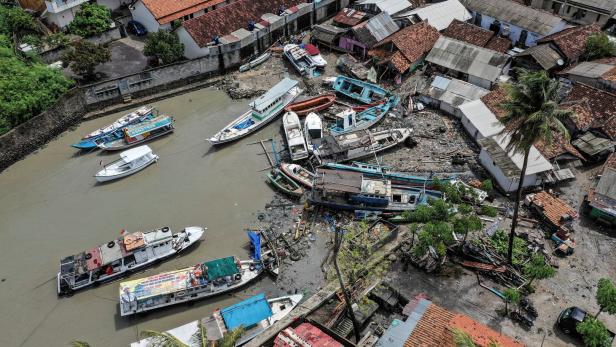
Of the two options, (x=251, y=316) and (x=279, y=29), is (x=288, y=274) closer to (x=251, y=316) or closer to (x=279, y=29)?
(x=251, y=316)

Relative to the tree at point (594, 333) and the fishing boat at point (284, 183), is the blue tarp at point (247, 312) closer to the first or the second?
the fishing boat at point (284, 183)

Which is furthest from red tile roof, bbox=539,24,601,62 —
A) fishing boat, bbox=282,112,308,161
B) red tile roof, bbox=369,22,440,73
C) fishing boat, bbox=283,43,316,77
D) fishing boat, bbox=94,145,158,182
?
fishing boat, bbox=94,145,158,182

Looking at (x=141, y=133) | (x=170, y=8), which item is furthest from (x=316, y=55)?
(x=141, y=133)

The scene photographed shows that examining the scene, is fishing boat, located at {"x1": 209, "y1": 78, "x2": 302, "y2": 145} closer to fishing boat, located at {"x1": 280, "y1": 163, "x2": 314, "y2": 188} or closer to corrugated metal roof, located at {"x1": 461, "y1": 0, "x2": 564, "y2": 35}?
fishing boat, located at {"x1": 280, "y1": 163, "x2": 314, "y2": 188}

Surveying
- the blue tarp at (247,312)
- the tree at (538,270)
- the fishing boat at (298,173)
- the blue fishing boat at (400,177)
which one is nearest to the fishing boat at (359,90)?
the blue fishing boat at (400,177)

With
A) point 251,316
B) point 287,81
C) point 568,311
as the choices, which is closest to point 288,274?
point 251,316

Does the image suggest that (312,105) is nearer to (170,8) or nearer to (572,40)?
(170,8)
